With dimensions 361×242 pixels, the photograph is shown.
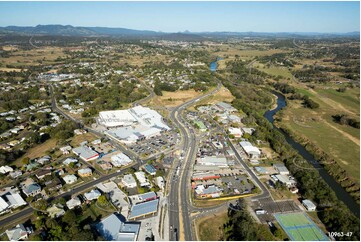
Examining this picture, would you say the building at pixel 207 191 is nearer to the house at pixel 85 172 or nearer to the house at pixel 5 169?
the house at pixel 85 172

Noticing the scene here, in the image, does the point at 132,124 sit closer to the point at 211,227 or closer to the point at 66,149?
the point at 66,149

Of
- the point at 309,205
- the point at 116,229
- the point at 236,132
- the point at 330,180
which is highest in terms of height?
the point at 236,132

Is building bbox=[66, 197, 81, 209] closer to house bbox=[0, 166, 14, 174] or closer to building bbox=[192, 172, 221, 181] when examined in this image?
house bbox=[0, 166, 14, 174]

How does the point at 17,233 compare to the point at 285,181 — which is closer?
the point at 17,233

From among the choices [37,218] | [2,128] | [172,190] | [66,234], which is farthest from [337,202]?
[2,128]

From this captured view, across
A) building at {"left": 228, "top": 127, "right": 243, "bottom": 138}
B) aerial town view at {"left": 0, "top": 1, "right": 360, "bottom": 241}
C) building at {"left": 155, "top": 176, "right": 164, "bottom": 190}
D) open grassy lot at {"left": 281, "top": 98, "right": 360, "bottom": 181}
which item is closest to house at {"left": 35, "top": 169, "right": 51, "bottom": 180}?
aerial town view at {"left": 0, "top": 1, "right": 360, "bottom": 241}

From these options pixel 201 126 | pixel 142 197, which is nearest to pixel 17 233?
pixel 142 197
